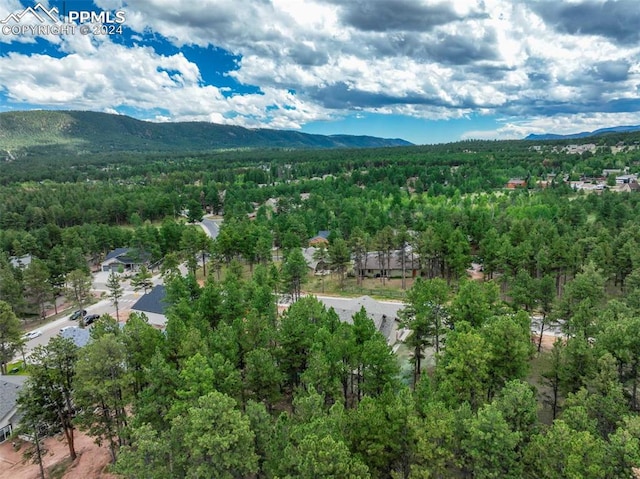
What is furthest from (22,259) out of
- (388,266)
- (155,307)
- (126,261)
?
(388,266)

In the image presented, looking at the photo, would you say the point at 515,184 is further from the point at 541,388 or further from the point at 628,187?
the point at 541,388

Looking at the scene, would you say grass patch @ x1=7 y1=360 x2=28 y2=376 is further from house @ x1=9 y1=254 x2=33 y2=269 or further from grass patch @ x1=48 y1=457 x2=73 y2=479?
house @ x1=9 y1=254 x2=33 y2=269

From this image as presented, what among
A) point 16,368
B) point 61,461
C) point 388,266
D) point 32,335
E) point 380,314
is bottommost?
point 32,335

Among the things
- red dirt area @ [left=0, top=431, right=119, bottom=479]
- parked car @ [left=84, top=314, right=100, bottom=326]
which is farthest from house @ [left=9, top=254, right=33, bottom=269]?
red dirt area @ [left=0, top=431, right=119, bottom=479]

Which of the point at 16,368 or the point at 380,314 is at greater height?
the point at 380,314

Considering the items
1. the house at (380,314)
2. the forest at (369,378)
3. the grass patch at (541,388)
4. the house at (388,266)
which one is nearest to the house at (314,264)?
the house at (388,266)

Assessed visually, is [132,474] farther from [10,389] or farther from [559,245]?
[559,245]

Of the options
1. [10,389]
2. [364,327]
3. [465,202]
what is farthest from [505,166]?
[10,389]
